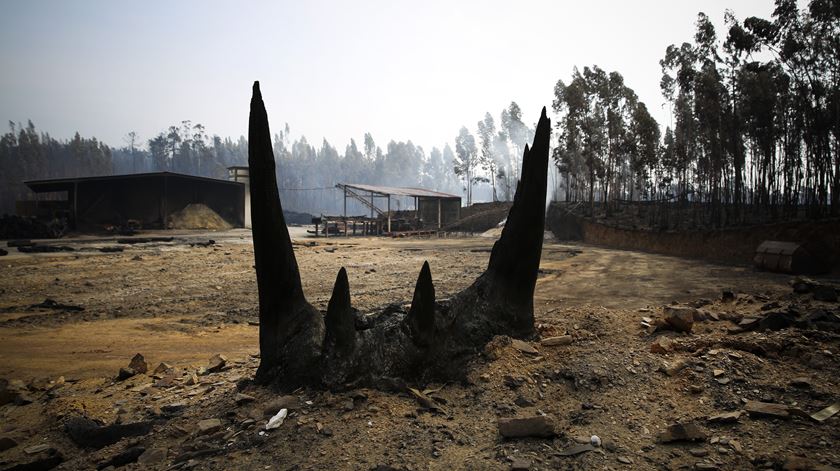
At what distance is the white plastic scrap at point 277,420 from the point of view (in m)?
3.18

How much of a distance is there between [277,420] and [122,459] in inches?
41.9

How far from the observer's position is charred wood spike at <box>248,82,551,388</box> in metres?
3.67

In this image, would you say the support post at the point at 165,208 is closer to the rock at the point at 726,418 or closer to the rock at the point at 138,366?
the rock at the point at 138,366

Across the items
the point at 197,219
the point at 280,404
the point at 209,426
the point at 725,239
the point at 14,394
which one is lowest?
the point at 14,394

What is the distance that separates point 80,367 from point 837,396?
7664 millimetres

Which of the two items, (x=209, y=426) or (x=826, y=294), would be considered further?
(x=826, y=294)

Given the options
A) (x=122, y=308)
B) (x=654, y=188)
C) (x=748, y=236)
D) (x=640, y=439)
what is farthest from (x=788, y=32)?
(x=122, y=308)

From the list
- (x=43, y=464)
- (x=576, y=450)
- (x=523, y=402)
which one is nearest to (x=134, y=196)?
(x=43, y=464)

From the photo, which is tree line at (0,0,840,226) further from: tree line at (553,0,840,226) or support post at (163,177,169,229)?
support post at (163,177,169,229)

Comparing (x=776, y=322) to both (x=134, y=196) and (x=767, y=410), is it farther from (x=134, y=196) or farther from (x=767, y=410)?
(x=134, y=196)

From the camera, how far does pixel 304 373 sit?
367 cm

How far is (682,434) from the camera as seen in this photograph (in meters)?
2.98

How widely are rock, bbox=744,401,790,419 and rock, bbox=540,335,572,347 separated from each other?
1.58 meters

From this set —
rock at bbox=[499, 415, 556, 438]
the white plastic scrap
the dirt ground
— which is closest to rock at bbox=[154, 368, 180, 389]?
the dirt ground
